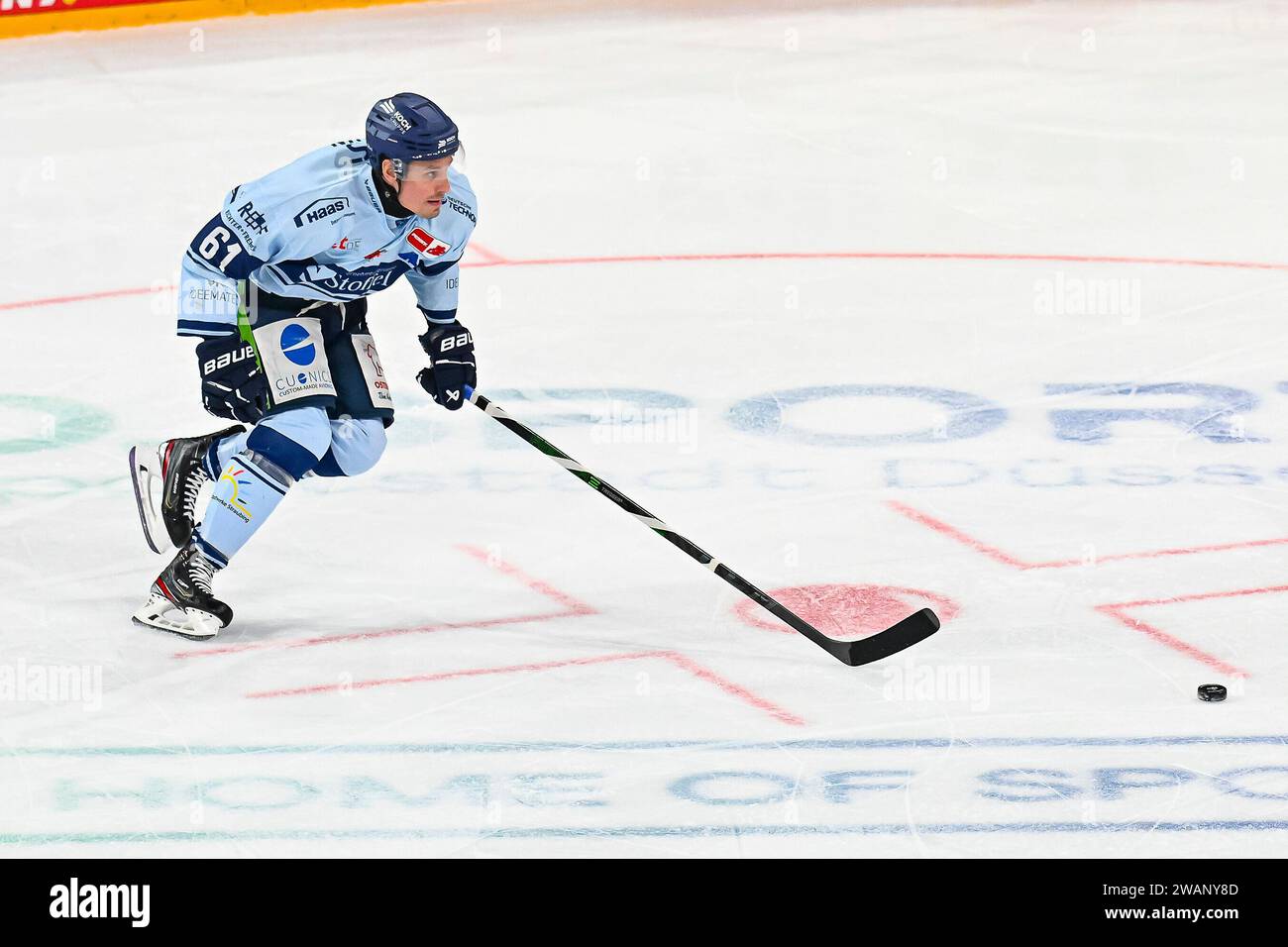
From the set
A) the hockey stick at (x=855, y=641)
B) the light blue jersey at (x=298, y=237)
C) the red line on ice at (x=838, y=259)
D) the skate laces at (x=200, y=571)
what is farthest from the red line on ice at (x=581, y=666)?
the red line on ice at (x=838, y=259)

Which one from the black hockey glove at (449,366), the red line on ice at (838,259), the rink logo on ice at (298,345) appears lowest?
the red line on ice at (838,259)

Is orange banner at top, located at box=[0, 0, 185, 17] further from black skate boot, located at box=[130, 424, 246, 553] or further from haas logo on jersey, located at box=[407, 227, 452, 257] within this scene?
haas logo on jersey, located at box=[407, 227, 452, 257]

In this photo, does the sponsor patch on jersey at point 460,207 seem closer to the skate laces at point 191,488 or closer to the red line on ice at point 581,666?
the skate laces at point 191,488

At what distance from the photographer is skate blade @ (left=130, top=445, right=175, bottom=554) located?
222 inches

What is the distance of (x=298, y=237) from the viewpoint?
5.00 m

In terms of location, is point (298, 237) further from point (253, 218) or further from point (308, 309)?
point (308, 309)

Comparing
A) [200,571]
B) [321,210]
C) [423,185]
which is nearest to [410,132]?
[423,185]

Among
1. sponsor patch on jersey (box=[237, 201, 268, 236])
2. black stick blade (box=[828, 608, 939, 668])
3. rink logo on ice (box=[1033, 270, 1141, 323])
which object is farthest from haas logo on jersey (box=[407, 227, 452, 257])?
rink logo on ice (box=[1033, 270, 1141, 323])

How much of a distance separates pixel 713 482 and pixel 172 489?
1499mm

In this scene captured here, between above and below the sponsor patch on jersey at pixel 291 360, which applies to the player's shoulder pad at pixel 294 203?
above

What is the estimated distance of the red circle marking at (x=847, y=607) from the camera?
17.0ft

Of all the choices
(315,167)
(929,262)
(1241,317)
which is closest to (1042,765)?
(315,167)

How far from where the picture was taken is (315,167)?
5.05 meters
